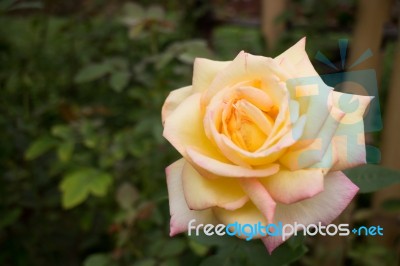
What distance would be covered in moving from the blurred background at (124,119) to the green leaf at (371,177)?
4cm

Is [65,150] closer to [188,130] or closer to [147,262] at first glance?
[147,262]

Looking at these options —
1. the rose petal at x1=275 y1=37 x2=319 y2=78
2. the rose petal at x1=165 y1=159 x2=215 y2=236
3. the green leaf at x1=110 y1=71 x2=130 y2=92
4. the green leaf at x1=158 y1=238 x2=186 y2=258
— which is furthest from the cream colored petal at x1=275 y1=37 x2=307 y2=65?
the green leaf at x1=110 y1=71 x2=130 y2=92

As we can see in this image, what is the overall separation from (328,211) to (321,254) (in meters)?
0.53

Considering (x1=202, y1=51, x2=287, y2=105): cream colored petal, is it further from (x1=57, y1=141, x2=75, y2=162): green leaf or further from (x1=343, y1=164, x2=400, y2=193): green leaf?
(x1=57, y1=141, x2=75, y2=162): green leaf

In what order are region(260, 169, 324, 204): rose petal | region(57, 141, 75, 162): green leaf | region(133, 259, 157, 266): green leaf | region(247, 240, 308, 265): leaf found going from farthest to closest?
region(57, 141, 75, 162): green leaf
region(133, 259, 157, 266): green leaf
region(247, 240, 308, 265): leaf
region(260, 169, 324, 204): rose petal

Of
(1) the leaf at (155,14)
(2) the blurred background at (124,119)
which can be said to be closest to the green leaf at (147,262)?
(2) the blurred background at (124,119)

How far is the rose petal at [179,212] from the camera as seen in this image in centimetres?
30

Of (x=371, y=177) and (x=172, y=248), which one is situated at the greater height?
(x=371, y=177)

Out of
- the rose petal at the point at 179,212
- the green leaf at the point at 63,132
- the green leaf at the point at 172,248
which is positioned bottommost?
the green leaf at the point at 172,248

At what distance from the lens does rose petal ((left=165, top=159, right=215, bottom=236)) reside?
0.30 metres

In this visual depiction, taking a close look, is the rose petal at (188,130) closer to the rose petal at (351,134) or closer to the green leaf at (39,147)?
the rose petal at (351,134)

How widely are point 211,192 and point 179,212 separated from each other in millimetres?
36

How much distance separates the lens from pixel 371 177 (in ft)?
1.26

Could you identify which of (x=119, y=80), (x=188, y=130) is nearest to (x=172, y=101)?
(x=188, y=130)
